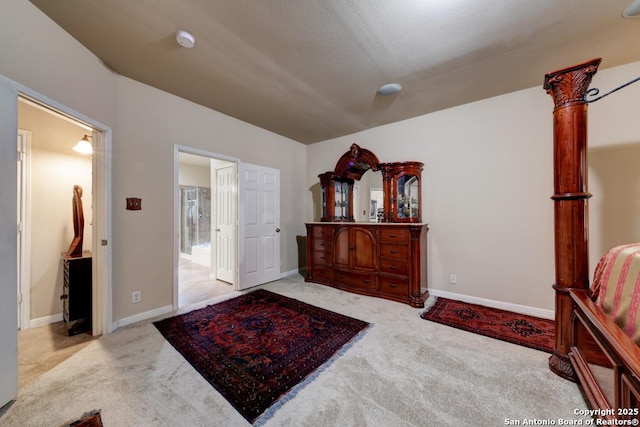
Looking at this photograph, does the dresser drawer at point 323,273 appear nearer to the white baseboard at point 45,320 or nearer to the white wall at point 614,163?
the white wall at point 614,163

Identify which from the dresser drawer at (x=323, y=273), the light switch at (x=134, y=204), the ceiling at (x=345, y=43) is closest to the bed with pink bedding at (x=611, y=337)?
the ceiling at (x=345, y=43)

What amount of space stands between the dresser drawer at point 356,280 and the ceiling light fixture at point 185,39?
318 cm

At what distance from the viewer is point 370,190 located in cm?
378

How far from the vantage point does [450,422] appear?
4.23 feet

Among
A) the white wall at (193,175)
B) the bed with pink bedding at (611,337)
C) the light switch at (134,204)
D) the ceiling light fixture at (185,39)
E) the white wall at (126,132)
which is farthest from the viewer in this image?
the white wall at (193,175)

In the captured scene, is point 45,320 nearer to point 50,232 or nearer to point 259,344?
point 50,232

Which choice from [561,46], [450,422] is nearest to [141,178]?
[450,422]

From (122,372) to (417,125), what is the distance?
4.17 meters

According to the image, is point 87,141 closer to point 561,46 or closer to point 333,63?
point 333,63

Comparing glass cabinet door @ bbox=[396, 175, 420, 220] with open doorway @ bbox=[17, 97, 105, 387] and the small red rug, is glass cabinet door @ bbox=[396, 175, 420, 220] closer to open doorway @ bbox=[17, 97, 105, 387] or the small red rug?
the small red rug

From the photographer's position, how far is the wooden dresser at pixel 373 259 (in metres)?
2.95

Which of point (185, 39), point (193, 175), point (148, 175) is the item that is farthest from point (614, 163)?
point (193, 175)

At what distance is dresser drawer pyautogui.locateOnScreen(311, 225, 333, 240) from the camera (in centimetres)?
374

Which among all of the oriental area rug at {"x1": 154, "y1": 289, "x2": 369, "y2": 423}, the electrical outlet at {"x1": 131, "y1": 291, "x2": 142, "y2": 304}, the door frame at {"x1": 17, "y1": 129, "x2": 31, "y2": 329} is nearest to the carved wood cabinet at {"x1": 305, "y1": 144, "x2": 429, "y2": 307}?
the oriental area rug at {"x1": 154, "y1": 289, "x2": 369, "y2": 423}
